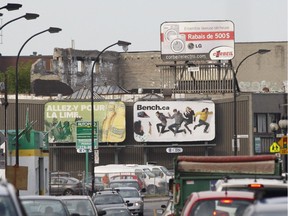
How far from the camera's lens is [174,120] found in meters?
83.9

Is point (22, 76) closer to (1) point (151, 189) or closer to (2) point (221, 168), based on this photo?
(1) point (151, 189)

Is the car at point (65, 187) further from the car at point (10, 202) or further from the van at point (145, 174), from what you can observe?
the car at point (10, 202)

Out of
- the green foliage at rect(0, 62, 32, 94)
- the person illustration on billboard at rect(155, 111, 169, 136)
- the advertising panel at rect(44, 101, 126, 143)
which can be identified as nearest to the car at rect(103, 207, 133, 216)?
the advertising panel at rect(44, 101, 126, 143)

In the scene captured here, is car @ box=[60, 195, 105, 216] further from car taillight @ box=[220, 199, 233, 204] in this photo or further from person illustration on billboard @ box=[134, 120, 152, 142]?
person illustration on billboard @ box=[134, 120, 152, 142]

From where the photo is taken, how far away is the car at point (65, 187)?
64688mm

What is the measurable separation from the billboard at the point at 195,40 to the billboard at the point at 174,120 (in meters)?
9.55

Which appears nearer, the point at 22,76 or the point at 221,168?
the point at 221,168

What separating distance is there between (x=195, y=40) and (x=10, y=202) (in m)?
83.6

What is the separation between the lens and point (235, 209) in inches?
563

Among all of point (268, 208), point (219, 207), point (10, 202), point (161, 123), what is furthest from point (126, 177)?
point (268, 208)

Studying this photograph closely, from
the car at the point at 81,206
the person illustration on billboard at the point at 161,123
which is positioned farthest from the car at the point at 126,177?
the car at the point at 81,206

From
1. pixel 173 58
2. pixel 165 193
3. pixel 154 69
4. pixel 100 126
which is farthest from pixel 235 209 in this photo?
pixel 154 69

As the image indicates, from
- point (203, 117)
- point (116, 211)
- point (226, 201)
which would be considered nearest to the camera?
point (226, 201)

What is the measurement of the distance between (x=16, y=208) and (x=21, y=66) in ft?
438
